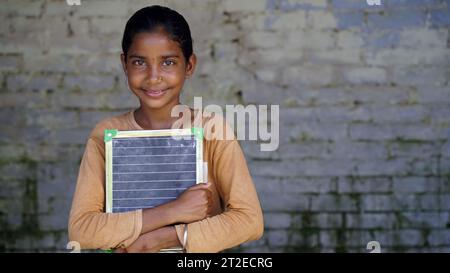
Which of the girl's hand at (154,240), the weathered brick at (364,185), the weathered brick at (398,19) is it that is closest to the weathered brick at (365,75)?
the weathered brick at (398,19)

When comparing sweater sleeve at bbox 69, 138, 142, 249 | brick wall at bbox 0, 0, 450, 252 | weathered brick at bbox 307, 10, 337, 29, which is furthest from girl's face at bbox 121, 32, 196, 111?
weathered brick at bbox 307, 10, 337, 29

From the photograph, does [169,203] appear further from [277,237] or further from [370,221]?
[370,221]

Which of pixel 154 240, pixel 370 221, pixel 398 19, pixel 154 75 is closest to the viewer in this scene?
pixel 154 240

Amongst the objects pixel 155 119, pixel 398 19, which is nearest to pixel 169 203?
pixel 155 119

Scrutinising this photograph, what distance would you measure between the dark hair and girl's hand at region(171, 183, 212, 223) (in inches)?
20.1

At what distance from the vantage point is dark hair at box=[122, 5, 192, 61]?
2.59 m

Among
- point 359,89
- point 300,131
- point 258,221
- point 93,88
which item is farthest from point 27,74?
point 258,221

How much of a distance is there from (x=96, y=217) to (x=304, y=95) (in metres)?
2.65

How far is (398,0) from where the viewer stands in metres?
4.79

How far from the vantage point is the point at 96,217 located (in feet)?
8.07

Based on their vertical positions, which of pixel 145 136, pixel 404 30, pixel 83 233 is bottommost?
pixel 83 233

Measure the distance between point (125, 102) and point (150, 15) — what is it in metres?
2.36

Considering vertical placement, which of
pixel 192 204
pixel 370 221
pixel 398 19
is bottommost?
pixel 370 221
